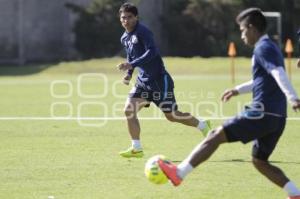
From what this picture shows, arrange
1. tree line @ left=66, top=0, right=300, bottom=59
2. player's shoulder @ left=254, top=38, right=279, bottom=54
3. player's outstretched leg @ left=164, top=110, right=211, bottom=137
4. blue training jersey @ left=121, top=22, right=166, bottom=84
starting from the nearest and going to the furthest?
player's shoulder @ left=254, top=38, right=279, bottom=54
blue training jersey @ left=121, top=22, right=166, bottom=84
player's outstretched leg @ left=164, top=110, right=211, bottom=137
tree line @ left=66, top=0, right=300, bottom=59

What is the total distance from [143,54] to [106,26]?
43.9 metres

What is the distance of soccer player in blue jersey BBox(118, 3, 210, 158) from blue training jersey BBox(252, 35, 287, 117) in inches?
155

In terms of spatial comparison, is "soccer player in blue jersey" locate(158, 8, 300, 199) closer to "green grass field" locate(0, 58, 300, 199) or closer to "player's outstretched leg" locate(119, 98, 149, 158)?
"green grass field" locate(0, 58, 300, 199)

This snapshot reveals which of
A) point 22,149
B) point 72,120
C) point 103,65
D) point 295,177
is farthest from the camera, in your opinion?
point 103,65

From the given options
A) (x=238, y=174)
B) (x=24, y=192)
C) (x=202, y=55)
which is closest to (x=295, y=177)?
(x=238, y=174)

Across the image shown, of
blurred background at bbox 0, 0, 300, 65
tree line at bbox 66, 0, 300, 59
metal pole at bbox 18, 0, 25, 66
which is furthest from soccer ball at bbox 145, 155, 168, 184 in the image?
metal pole at bbox 18, 0, 25, 66

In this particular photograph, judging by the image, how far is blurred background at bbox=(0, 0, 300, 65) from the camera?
55.4 m

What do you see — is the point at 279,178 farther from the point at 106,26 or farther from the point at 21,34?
the point at 21,34

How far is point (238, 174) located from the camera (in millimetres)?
9969

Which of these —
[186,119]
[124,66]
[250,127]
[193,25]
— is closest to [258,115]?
[250,127]

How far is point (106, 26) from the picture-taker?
55.2 metres

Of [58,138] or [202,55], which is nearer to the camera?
[58,138]

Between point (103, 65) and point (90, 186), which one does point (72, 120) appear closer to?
point (90, 186)

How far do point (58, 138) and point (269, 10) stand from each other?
4325 centimetres
